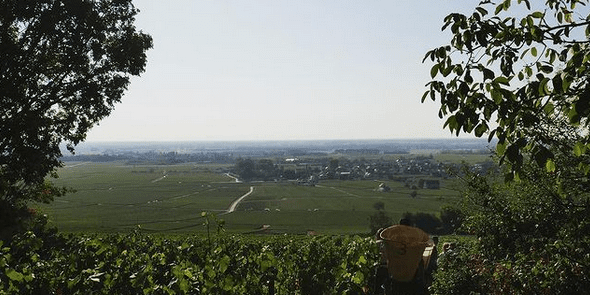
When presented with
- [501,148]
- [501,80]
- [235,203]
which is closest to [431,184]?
[235,203]

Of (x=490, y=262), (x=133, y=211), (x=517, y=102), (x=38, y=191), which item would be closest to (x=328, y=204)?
(x=133, y=211)

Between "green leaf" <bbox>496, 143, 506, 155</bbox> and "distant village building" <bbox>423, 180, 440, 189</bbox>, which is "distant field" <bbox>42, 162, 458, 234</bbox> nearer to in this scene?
"distant village building" <bbox>423, 180, 440, 189</bbox>

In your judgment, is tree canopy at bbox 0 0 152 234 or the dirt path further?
the dirt path

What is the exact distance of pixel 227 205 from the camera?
11856cm

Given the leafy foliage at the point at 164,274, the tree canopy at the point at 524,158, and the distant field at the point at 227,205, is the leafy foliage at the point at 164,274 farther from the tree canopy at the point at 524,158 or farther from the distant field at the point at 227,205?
the distant field at the point at 227,205

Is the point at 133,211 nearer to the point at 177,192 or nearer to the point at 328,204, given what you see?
the point at 177,192

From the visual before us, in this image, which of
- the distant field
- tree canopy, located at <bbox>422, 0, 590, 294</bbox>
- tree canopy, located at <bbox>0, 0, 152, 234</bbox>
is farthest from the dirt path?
tree canopy, located at <bbox>422, 0, 590, 294</bbox>

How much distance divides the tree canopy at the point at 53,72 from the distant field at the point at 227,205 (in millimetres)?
51745

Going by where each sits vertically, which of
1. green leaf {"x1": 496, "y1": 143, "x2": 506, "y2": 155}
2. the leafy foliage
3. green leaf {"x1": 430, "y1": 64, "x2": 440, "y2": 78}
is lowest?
the leafy foliage

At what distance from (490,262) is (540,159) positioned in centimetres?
796

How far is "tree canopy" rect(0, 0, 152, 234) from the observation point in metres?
17.1

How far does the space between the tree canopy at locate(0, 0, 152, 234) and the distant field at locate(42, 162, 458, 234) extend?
51.7 metres

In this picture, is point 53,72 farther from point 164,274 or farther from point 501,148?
point 501,148

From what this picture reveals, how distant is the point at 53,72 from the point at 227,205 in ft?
333
